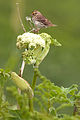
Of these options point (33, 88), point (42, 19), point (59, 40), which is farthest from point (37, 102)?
point (59, 40)

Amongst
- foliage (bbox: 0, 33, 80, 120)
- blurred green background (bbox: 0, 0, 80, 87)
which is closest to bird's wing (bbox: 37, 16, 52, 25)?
foliage (bbox: 0, 33, 80, 120)

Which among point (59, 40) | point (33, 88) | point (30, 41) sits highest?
point (30, 41)

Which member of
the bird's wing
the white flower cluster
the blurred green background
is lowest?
the blurred green background

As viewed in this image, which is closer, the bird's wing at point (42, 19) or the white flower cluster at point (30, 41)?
the white flower cluster at point (30, 41)

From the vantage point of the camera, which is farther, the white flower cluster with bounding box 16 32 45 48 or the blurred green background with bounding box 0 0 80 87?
the blurred green background with bounding box 0 0 80 87

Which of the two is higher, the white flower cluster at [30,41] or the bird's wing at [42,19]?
the bird's wing at [42,19]

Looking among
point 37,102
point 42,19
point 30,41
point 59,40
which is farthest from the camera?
point 59,40

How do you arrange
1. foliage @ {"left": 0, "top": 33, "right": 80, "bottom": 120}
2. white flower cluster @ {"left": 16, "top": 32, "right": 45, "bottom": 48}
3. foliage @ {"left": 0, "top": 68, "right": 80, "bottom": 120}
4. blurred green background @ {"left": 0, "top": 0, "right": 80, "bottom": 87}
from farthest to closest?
1. blurred green background @ {"left": 0, "top": 0, "right": 80, "bottom": 87}
2. white flower cluster @ {"left": 16, "top": 32, "right": 45, "bottom": 48}
3. foliage @ {"left": 0, "top": 33, "right": 80, "bottom": 120}
4. foliage @ {"left": 0, "top": 68, "right": 80, "bottom": 120}

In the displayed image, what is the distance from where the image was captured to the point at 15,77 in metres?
1.24

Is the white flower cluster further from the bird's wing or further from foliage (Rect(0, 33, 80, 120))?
the bird's wing

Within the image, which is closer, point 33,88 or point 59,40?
point 33,88

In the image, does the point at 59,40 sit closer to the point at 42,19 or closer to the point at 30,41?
the point at 42,19

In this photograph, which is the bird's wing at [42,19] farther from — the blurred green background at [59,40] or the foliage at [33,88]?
the blurred green background at [59,40]

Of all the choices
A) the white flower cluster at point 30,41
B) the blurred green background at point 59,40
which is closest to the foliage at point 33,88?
the white flower cluster at point 30,41
